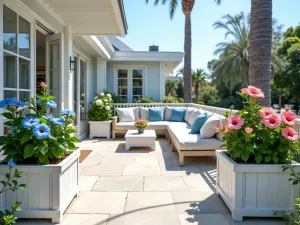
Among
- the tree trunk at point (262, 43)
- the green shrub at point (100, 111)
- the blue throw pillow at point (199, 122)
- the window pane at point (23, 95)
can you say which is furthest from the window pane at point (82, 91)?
the tree trunk at point (262, 43)

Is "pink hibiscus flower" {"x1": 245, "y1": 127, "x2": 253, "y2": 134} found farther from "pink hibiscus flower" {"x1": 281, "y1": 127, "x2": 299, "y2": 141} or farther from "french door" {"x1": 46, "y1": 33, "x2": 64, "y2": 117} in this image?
"french door" {"x1": 46, "y1": 33, "x2": 64, "y2": 117}

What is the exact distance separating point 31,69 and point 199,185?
2944 mm

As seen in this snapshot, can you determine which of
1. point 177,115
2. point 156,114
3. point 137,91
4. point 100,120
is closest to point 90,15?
point 100,120

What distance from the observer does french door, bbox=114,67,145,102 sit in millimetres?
10523

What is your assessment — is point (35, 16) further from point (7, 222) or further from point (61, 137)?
point (7, 222)

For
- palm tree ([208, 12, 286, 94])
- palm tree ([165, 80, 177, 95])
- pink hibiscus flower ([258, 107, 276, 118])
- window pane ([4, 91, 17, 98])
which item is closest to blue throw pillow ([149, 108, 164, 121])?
window pane ([4, 91, 17, 98])

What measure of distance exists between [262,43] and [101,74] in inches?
260

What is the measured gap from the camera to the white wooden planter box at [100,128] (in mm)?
8062

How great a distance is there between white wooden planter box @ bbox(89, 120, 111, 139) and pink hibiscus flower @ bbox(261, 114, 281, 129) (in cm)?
594

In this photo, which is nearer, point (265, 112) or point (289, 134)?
point (289, 134)

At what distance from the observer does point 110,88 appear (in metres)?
10.6

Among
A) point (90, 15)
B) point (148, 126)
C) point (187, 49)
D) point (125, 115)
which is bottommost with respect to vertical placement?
point (148, 126)

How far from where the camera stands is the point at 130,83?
10.5m

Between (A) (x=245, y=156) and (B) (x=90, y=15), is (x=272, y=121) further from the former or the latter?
(B) (x=90, y=15)
